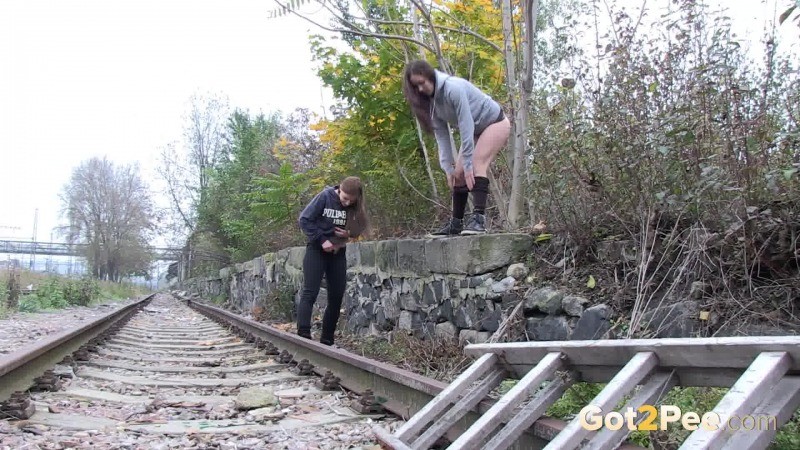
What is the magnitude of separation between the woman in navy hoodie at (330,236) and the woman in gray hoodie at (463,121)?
109 centimetres

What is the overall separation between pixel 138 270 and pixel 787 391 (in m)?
48.1

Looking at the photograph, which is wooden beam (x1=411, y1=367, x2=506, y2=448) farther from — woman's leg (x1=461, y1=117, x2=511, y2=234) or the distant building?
the distant building

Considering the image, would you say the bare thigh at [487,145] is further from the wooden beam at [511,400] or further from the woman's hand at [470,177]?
the wooden beam at [511,400]

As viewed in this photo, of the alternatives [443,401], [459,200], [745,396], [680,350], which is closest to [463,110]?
[459,200]

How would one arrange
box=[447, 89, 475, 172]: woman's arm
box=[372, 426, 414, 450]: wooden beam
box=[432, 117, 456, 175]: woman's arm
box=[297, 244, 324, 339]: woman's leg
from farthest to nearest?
box=[297, 244, 324, 339]: woman's leg, box=[432, 117, 456, 175]: woman's arm, box=[447, 89, 475, 172]: woman's arm, box=[372, 426, 414, 450]: wooden beam

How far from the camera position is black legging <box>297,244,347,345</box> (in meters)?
5.39

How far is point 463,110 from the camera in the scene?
4.15 meters

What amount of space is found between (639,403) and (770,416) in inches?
15.6

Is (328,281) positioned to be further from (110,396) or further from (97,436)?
(97,436)

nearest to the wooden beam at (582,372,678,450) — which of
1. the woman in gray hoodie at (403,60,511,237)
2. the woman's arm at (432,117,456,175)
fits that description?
the woman in gray hoodie at (403,60,511,237)

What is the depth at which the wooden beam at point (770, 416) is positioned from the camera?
1.41 meters

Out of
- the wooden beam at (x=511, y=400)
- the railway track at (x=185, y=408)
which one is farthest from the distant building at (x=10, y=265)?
the wooden beam at (x=511, y=400)

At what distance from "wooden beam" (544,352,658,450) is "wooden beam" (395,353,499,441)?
740 millimetres

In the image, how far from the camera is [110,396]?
377 cm
